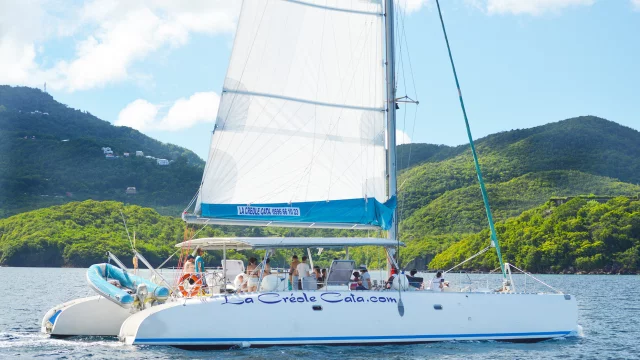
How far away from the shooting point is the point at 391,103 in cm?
1789

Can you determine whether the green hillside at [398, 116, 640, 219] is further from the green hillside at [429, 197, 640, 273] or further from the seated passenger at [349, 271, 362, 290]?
the seated passenger at [349, 271, 362, 290]

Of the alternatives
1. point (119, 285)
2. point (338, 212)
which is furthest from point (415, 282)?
point (119, 285)

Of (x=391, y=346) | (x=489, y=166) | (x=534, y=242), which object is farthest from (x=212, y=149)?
(x=489, y=166)

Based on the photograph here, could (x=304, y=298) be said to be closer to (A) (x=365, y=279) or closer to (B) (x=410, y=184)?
(A) (x=365, y=279)

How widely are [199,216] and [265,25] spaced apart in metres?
4.83

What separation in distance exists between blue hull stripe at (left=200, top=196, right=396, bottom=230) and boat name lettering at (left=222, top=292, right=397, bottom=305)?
208 centimetres

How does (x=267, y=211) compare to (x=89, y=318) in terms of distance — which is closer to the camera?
(x=267, y=211)

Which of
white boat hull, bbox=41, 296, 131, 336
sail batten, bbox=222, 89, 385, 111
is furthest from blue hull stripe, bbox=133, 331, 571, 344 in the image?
sail batten, bbox=222, 89, 385, 111

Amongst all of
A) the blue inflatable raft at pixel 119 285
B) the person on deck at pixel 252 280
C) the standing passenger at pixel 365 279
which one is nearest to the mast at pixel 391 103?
the standing passenger at pixel 365 279

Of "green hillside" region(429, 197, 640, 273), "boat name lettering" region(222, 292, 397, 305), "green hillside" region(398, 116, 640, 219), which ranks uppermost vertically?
"green hillside" region(398, 116, 640, 219)

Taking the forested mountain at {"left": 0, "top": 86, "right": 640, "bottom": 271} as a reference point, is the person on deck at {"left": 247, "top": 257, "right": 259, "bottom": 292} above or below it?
below

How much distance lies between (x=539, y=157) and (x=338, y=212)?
119m

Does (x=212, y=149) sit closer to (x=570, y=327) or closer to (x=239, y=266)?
(x=239, y=266)

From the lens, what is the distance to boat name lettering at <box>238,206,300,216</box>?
55.8 ft
